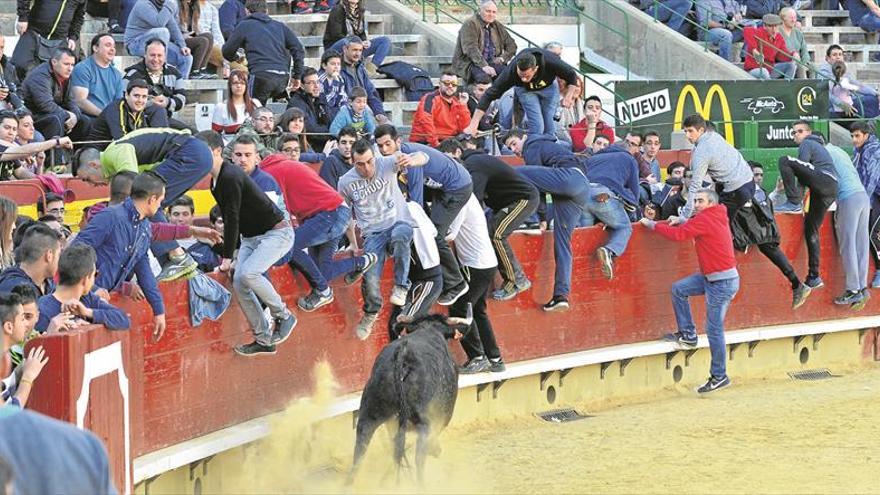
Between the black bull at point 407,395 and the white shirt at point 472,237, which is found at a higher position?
the white shirt at point 472,237

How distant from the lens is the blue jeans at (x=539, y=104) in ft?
43.3

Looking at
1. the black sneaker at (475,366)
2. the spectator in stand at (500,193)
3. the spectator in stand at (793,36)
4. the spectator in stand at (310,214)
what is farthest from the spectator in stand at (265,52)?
the spectator in stand at (793,36)

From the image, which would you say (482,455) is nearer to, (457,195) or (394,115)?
(457,195)

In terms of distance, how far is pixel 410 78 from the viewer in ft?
53.4

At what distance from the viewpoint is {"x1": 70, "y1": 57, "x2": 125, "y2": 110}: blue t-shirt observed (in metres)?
12.1

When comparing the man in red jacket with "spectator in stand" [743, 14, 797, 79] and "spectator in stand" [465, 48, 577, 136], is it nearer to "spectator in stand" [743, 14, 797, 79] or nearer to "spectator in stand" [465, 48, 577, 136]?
"spectator in stand" [465, 48, 577, 136]

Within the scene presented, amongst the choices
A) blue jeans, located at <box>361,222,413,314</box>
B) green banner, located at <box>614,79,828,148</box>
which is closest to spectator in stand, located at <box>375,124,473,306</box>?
blue jeans, located at <box>361,222,413,314</box>

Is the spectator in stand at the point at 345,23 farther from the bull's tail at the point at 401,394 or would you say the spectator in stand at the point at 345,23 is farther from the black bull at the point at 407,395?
the bull's tail at the point at 401,394

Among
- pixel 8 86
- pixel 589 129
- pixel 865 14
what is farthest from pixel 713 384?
pixel 865 14

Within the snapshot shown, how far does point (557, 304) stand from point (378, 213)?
2.33 meters

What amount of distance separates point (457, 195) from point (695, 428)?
2.33m

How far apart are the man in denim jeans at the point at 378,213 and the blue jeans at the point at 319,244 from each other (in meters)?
0.25

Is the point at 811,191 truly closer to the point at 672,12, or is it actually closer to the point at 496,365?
the point at 496,365

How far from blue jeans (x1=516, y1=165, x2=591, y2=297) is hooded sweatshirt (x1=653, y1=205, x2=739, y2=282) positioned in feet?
2.63
